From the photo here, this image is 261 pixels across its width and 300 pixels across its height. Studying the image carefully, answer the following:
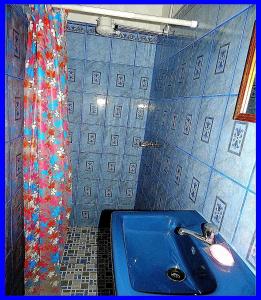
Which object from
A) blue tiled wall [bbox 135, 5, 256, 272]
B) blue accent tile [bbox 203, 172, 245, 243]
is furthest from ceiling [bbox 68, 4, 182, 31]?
blue accent tile [bbox 203, 172, 245, 243]

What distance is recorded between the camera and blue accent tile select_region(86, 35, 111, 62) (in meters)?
2.03

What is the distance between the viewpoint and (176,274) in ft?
3.04

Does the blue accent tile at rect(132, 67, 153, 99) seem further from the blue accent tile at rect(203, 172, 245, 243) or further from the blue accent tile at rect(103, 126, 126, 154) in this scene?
the blue accent tile at rect(203, 172, 245, 243)

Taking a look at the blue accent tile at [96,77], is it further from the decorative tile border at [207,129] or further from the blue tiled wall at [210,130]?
the decorative tile border at [207,129]

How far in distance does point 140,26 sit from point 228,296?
219cm

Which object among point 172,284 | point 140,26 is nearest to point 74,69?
point 140,26

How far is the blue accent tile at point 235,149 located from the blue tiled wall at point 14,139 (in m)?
1.11

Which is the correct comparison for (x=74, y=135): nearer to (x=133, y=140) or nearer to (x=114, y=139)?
(x=114, y=139)

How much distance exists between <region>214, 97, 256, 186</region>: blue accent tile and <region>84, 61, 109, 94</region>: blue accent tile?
1484 millimetres

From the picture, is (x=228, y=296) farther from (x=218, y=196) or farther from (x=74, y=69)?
(x=74, y=69)

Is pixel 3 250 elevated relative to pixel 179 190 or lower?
lower

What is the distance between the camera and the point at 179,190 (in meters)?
1.32

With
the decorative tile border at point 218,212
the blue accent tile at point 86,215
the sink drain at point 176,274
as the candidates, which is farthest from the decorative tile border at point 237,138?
the blue accent tile at point 86,215

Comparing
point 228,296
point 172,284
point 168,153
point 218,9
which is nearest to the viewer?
point 228,296
